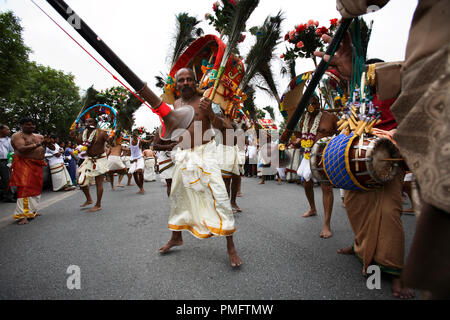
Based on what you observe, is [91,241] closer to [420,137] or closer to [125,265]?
[125,265]

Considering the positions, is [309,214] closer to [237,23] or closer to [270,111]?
[237,23]

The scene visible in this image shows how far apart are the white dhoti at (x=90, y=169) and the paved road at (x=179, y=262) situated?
1.42 m

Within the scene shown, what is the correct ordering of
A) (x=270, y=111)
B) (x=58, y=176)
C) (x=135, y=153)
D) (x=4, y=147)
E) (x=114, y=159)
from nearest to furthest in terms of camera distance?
(x=4, y=147) < (x=114, y=159) < (x=135, y=153) < (x=58, y=176) < (x=270, y=111)

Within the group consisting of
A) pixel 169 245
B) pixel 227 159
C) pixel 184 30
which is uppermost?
pixel 184 30

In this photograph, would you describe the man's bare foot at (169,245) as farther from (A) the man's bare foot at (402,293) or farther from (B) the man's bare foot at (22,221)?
(B) the man's bare foot at (22,221)

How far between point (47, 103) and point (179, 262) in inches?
1032

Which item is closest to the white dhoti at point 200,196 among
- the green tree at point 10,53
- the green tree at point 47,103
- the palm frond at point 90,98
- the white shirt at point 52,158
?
the palm frond at point 90,98

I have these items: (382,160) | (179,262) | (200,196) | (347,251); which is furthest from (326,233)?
(179,262)

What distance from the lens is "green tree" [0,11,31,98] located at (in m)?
7.89

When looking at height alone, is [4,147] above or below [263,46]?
below

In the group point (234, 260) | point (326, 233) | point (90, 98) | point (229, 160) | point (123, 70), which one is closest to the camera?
point (123, 70)

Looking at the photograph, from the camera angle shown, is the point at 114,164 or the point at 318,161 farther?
the point at 114,164

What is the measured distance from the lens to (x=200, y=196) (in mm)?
2393

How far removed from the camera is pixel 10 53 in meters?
8.16
